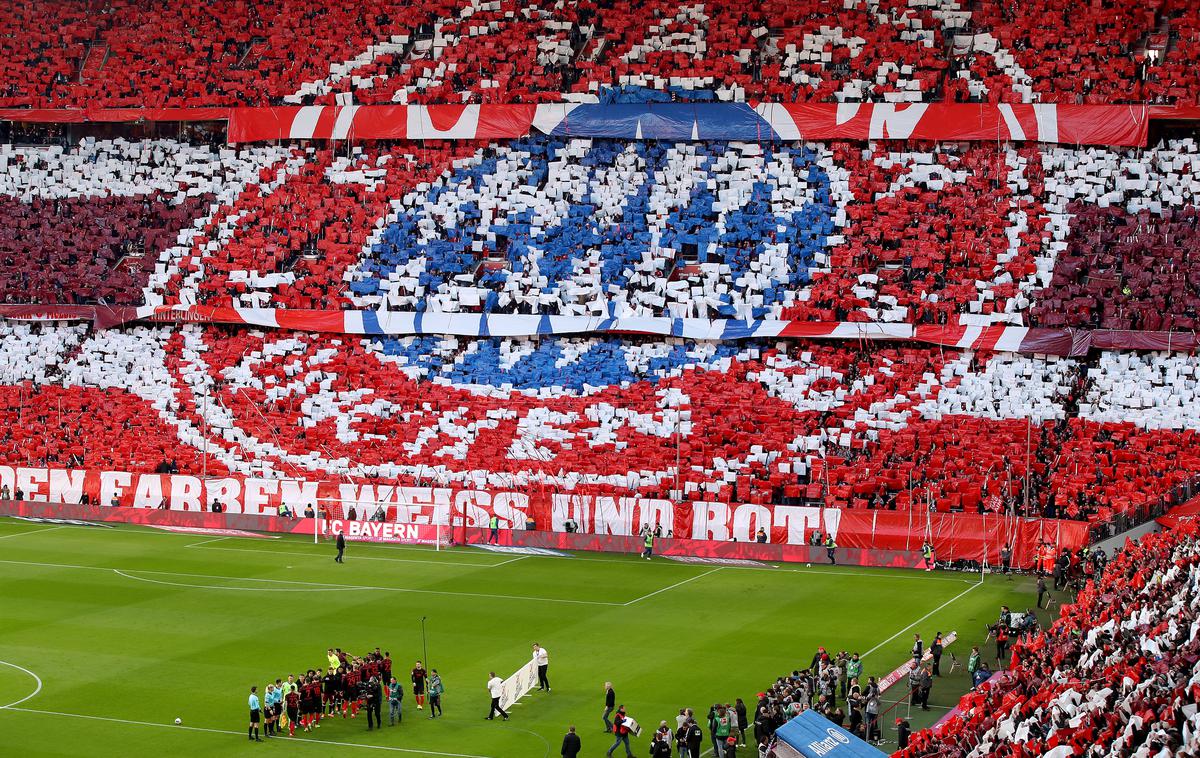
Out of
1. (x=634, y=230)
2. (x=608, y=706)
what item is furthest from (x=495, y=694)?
(x=634, y=230)

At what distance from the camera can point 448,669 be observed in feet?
126

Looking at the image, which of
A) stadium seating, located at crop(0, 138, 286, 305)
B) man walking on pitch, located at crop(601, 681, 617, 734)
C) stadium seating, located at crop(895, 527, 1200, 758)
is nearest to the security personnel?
stadium seating, located at crop(895, 527, 1200, 758)

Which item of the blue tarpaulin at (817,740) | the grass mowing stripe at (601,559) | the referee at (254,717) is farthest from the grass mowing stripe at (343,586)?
the blue tarpaulin at (817,740)

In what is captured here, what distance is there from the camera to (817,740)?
27.7 m

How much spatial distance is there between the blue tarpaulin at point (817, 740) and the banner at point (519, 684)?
7.27 meters

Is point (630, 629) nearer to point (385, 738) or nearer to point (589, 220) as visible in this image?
point (385, 738)


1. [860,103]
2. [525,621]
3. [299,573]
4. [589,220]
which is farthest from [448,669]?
[860,103]

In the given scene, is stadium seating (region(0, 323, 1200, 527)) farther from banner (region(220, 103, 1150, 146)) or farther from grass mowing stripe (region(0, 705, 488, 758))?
grass mowing stripe (region(0, 705, 488, 758))

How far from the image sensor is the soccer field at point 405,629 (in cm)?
3344

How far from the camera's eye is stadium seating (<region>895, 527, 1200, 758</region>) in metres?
20.8

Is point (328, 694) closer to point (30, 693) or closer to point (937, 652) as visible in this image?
point (30, 693)

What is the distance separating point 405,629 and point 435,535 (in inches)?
540

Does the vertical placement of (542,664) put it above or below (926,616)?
above

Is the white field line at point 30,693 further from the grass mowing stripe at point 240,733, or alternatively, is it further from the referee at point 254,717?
the referee at point 254,717
